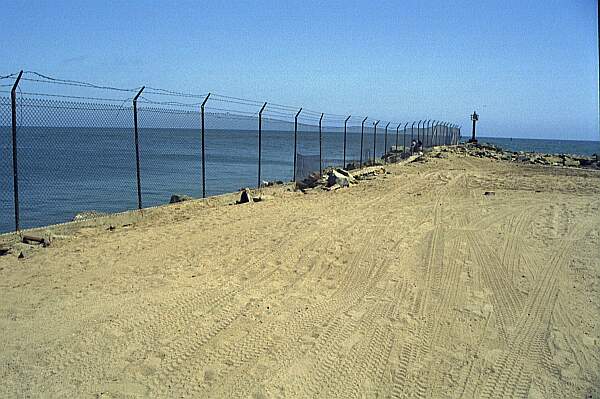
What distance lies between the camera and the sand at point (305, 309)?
4840 mm

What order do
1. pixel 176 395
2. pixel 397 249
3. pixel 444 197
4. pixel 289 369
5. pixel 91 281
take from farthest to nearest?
pixel 444 197
pixel 397 249
pixel 91 281
pixel 289 369
pixel 176 395

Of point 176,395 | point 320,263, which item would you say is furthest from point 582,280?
point 176,395

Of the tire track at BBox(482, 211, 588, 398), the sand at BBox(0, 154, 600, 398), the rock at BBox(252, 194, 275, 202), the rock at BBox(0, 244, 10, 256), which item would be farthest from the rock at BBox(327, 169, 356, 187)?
the rock at BBox(0, 244, 10, 256)

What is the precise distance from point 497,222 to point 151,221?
672 cm

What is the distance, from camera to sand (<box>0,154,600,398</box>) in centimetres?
484

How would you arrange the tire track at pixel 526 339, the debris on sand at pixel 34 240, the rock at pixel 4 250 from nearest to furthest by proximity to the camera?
the tire track at pixel 526 339 < the rock at pixel 4 250 < the debris on sand at pixel 34 240

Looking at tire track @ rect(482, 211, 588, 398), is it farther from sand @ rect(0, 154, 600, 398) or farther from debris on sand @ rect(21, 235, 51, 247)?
debris on sand @ rect(21, 235, 51, 247)

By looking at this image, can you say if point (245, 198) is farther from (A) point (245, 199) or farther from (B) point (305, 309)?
(B) point (305, 309)

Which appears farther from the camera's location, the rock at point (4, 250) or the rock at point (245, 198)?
the rock at point (245, 198)

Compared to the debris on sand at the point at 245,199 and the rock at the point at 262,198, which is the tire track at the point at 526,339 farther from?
the debris on sand at the point at 245,199

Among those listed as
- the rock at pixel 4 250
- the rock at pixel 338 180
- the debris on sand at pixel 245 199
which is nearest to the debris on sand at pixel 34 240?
the rock at pixel 4 250

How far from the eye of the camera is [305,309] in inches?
255

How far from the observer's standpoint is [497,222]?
11.4 m

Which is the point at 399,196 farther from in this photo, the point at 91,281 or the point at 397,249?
the point at 91,281
